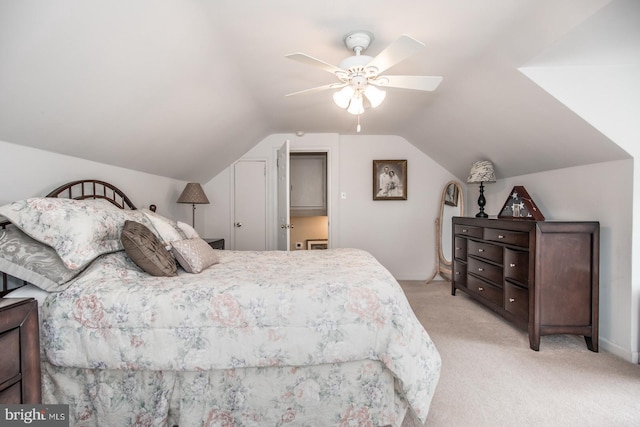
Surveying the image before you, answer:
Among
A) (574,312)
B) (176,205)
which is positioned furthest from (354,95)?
(176,205)

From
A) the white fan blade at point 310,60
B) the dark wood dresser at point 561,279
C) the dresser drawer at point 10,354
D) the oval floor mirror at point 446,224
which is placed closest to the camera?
the dresser drawer at point 10,354

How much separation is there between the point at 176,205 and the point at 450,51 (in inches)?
139

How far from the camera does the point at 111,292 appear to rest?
1572 mm

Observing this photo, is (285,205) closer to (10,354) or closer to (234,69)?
(234,69)

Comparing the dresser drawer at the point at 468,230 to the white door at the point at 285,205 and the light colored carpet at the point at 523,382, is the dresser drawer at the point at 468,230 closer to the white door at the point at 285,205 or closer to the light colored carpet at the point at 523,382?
the light colored carpet at the point at 523,382

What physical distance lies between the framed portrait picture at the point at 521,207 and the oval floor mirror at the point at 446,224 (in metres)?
1.16

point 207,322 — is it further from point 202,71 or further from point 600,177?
point 600,177

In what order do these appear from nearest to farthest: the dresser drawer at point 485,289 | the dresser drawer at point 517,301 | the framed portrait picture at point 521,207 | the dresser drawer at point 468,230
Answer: the dresser drawer at point 517,301 < the framed portrait picture at point 521,207 < the dresser drawer at point 485,289 < the dresser drawer at point 468,230

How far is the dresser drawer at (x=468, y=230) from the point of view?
3.50 metres

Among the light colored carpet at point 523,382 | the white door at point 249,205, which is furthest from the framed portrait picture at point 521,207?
the white door at point 249,205

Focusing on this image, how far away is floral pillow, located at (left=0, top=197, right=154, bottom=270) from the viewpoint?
1.57 meters

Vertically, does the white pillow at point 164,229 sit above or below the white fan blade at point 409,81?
below

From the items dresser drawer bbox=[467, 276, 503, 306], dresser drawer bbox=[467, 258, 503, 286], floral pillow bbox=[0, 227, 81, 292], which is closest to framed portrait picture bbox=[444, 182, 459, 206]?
dresser drawer bbox=[467, 258, 503, 286]

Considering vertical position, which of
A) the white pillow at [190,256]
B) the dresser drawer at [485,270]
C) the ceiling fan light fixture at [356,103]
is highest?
the ceiling fan light fixture at [356,103]
